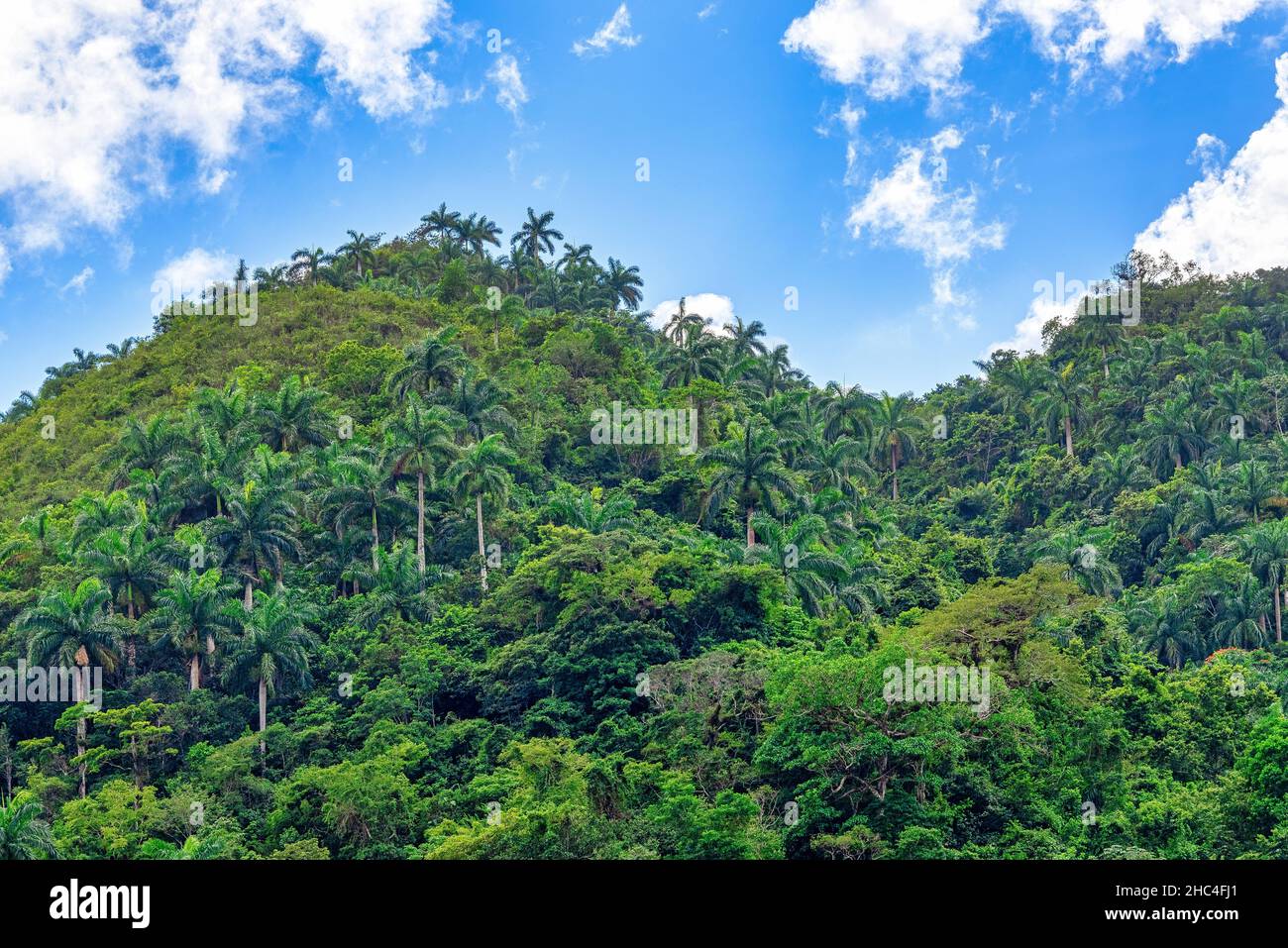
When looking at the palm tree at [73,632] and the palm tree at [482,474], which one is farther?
the palm tree at [482,474]

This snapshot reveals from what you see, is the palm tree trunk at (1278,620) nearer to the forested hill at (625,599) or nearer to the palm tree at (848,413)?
the forested hill at (625,599)

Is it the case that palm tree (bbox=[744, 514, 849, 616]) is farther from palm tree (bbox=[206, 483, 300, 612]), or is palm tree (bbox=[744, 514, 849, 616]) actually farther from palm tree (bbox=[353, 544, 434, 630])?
palm tree (bbox=[206, 483, 300, 612])

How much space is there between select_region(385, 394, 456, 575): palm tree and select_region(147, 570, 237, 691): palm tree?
29.3 feet

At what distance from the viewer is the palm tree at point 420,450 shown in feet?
194

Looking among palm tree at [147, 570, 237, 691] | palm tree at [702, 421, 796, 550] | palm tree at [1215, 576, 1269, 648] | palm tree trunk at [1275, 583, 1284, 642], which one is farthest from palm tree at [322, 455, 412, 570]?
palm tree trunk at [1275, 583, 1284, 642]

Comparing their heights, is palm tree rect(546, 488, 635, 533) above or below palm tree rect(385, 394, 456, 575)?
below

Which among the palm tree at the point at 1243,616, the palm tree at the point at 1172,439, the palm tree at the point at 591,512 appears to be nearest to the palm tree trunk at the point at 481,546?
the palm tree at the point at 591,512

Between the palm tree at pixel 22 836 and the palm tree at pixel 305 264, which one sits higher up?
the palm tree at pixel 305 264

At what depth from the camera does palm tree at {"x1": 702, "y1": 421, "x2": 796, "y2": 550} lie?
Answer: 2372 inches

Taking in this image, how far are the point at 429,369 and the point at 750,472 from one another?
1796 centimetres

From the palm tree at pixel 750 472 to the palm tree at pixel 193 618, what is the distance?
67.1 ft

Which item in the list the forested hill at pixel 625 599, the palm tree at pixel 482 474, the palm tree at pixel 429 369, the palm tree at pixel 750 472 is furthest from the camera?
the palm tree at pixel 429 369
